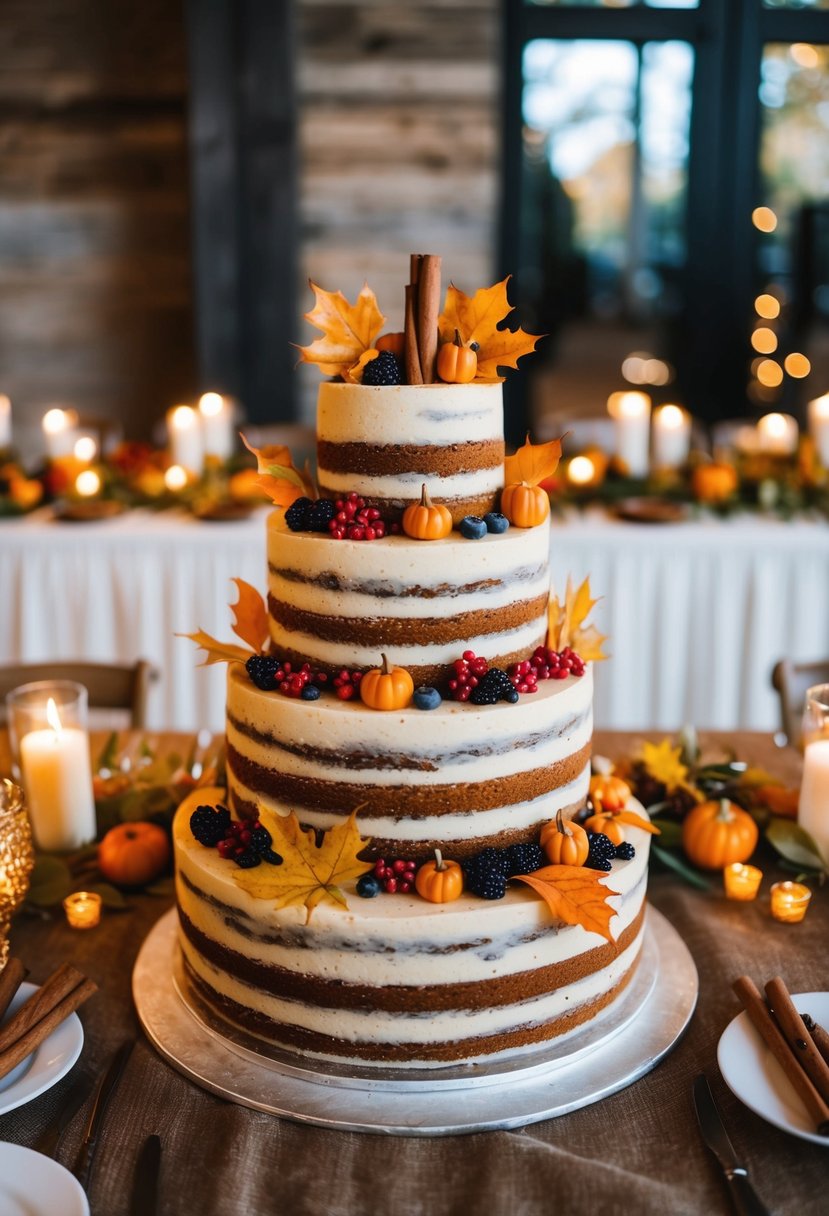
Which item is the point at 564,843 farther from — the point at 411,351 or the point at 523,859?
the point at 411,351

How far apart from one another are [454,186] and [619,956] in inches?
202

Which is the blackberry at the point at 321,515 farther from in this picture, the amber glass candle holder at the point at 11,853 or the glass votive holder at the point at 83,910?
the glass votive holder at the point at 83,910

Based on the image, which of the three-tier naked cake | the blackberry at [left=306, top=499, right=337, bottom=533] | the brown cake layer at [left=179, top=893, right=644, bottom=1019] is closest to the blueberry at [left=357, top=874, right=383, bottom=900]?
the three-tier naked cake

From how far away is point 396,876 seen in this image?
4.84 ft

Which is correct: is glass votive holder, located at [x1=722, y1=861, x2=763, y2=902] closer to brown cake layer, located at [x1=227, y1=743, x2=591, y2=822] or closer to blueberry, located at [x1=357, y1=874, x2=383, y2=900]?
brown cake layer, located at [x1=227, y1=743, x2=591, y2=822]

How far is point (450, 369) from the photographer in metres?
1.54

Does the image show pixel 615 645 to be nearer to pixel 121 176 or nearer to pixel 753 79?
pixel 753 79

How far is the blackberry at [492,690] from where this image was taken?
1.49 meters

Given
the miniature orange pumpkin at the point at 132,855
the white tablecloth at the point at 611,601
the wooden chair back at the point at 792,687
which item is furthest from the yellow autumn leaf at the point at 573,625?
the white tablecloth at the point at 611,601

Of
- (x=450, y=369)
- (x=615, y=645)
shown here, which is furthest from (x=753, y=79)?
(x=450, y=369)

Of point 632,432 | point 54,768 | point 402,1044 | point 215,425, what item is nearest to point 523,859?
point 402,1044

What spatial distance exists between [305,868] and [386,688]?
0.80 feet

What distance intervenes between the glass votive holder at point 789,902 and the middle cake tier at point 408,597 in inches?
23.4

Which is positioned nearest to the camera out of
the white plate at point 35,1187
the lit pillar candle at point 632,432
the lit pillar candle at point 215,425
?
the white plate at point 35,1187
